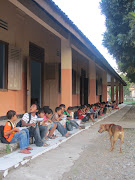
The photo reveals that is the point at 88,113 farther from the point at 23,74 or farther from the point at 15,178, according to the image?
the point at 15,178

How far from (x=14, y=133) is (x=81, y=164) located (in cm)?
144

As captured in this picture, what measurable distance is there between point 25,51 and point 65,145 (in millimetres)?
5033

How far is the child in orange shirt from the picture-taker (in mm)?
4633

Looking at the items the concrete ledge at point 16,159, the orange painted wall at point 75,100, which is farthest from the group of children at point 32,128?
the orange painted wall at point 75,100

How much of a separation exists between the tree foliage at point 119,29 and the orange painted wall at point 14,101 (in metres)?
5.92

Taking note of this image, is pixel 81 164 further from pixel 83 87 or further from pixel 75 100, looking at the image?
pixel 83 87

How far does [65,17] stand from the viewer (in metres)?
7.19

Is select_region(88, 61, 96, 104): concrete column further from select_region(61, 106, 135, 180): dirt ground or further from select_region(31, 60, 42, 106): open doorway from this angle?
select_region(61, 106, 135, 180): dirt ground

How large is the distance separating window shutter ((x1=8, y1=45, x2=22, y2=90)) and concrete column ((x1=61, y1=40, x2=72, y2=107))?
5.42 feet

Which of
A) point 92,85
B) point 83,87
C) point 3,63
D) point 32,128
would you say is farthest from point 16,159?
point 83,87

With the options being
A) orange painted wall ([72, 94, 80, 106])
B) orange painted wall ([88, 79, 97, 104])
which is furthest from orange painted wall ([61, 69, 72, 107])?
orange painted wall ([72, 94, 80, 106])

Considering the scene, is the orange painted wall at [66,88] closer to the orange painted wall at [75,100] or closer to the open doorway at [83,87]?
the orange painted wall at [75,100]

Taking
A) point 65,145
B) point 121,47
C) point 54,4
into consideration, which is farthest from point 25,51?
point 121,47

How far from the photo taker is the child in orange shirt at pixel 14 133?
15.2 feet
